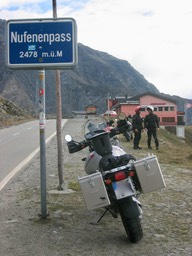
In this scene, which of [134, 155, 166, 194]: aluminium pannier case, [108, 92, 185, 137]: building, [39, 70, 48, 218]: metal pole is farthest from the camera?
[108, 92, 185, 137]: building

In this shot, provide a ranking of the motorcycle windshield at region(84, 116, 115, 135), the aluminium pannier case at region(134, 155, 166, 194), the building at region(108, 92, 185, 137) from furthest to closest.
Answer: the building at region(108, 92, 185, 137), the motorcycle windshield at region(84, 116, 115, 135), the aluminium pannier case at region(134, 155, 166, 194)

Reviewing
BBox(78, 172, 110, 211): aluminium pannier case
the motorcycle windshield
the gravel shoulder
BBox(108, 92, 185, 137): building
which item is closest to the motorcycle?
BBox(78, 172, 110, 211): aluminium pannier case

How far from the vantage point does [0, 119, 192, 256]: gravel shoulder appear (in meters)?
4.91

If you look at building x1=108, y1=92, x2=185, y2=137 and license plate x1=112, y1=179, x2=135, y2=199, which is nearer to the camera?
license plate x1=112, y1=179, x2=135, y2=199

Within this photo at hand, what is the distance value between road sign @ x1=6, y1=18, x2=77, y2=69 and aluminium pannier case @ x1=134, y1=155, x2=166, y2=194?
1.63m

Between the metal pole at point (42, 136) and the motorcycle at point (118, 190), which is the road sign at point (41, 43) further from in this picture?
the motorcycle at point (118, 190)

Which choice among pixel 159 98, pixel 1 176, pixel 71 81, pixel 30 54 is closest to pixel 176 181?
pixel 1 176

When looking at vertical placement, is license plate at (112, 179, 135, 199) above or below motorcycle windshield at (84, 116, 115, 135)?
below

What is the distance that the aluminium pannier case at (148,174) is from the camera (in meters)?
5.05

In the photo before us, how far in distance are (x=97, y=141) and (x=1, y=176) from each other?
17.2 feet

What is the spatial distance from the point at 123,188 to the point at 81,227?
1145 millimetres

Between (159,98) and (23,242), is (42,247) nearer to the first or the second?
(23,242)

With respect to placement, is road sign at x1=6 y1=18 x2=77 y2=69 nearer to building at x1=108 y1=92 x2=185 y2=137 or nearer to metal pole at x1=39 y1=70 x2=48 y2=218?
metal pole at x1=39 y1=70 x2=48 y2=218

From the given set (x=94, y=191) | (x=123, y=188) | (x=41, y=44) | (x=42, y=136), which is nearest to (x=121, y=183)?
(x=123, y=188)
